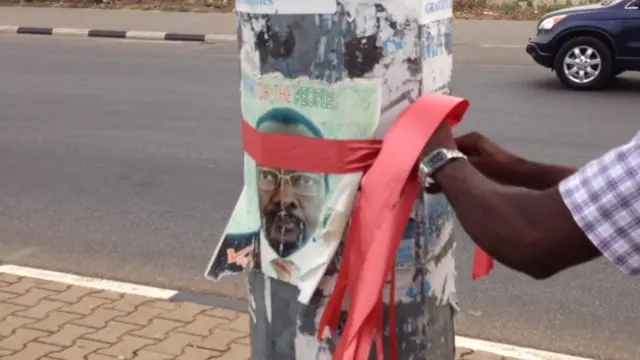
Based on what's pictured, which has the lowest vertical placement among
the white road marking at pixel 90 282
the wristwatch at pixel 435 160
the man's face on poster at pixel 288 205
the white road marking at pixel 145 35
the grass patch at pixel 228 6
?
the white road marking at pixel 90 282

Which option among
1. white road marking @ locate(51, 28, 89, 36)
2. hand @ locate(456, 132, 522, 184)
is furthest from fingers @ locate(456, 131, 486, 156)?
white road marking @ locate(51, 28, 89, 36)

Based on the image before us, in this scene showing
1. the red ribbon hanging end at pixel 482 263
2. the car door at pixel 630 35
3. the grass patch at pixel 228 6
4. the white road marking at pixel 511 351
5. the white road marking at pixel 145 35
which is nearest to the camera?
the red ribbon hanging end at pixel 482 263

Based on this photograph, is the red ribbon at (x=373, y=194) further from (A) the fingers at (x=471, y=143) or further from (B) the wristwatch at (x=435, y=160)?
(A) the fingers at (x=471, y=143)

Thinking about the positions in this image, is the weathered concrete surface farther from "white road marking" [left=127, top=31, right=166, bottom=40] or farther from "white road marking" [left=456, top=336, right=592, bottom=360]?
"white road marking" [left=456, top=336, right=592, bottom=360]

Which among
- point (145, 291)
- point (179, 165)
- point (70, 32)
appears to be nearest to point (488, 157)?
point (145, 291)

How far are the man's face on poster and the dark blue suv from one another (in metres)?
10.7

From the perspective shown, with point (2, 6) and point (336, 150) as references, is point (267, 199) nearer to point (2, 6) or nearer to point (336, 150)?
point (336, 150)

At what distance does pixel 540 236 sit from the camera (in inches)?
66.6

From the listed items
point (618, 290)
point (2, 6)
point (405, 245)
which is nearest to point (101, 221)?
point (618, 290)

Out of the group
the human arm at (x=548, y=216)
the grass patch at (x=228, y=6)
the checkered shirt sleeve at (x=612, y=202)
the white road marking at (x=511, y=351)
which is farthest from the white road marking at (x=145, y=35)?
the checkered shirt sleeve at (x=612, y=202)

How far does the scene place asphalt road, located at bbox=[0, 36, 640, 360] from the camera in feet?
17.3

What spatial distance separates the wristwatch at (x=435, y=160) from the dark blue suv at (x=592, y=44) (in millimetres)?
10850

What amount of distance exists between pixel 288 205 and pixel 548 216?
648 mm

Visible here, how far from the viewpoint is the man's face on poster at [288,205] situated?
6.85ft
